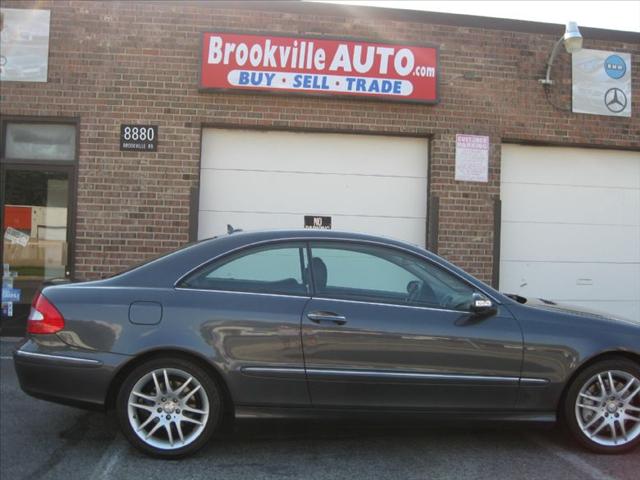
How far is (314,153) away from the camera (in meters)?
8.16

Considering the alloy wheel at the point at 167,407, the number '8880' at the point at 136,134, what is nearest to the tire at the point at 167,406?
the alloy wheel at the point at 167,407

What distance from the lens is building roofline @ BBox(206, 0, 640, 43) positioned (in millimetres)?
7875

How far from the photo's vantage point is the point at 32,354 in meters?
3.82

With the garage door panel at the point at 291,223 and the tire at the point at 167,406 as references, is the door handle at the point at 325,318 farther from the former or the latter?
the garage door panel at the point at 291,223

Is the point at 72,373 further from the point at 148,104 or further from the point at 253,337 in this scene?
the point at 148,104

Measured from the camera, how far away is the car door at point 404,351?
3822 mm

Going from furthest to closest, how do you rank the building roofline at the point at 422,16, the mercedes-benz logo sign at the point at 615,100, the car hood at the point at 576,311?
the mercedes-benz logo sign at the point at 615,100
the building roofline at the point at 422,16
the car hood at the point at 576,311

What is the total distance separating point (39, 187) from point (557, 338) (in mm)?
6563

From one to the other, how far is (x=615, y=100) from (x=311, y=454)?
7175 millimetres

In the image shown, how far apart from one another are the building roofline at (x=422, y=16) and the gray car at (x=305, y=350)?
16.0ft

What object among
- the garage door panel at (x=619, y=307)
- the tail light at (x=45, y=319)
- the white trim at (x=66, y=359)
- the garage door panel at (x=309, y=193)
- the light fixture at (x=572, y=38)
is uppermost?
the light fixture at (x=572, y=38)

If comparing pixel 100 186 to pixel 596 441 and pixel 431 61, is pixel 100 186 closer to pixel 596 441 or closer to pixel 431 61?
pixel 431 61

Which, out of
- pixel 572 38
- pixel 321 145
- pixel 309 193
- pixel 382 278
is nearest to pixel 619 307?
pixel 572 38

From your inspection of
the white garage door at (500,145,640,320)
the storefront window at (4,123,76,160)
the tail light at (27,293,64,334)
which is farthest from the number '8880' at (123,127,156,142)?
the white garage door at (500,145,640,320)
